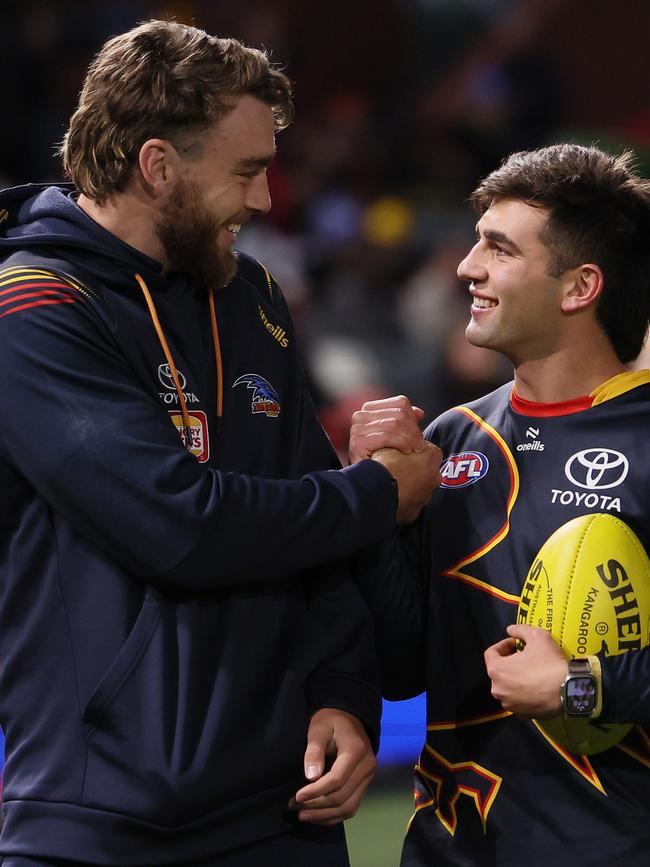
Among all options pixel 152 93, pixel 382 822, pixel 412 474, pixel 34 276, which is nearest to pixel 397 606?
pixel 412 474

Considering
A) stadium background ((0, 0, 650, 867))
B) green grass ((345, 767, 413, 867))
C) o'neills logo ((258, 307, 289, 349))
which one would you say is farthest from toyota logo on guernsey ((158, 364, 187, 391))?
stadium background ((0, 0, 650, 867))

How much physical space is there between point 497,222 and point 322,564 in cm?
Answer: 79

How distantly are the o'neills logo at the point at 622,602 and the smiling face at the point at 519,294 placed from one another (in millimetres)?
543

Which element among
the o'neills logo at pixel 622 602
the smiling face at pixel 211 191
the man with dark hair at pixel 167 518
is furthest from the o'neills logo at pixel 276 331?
the o'neills logo at pixel 622 602

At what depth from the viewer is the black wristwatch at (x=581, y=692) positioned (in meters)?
2.12

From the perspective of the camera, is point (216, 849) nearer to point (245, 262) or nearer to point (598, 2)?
point (245, 262)

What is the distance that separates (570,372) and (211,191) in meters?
0.80

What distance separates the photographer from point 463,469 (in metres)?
2.57

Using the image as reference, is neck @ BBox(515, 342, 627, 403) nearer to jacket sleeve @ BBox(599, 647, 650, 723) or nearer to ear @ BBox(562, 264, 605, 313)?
ear @ BBox(562, 264, 605, 313)

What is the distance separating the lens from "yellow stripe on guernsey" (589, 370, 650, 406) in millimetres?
2471

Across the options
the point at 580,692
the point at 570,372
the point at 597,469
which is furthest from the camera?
the point at 570,372

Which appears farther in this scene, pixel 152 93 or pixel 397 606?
pixel 397 606

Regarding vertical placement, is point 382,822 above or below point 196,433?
below

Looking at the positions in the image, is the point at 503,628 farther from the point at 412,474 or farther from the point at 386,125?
the point at 386,125
